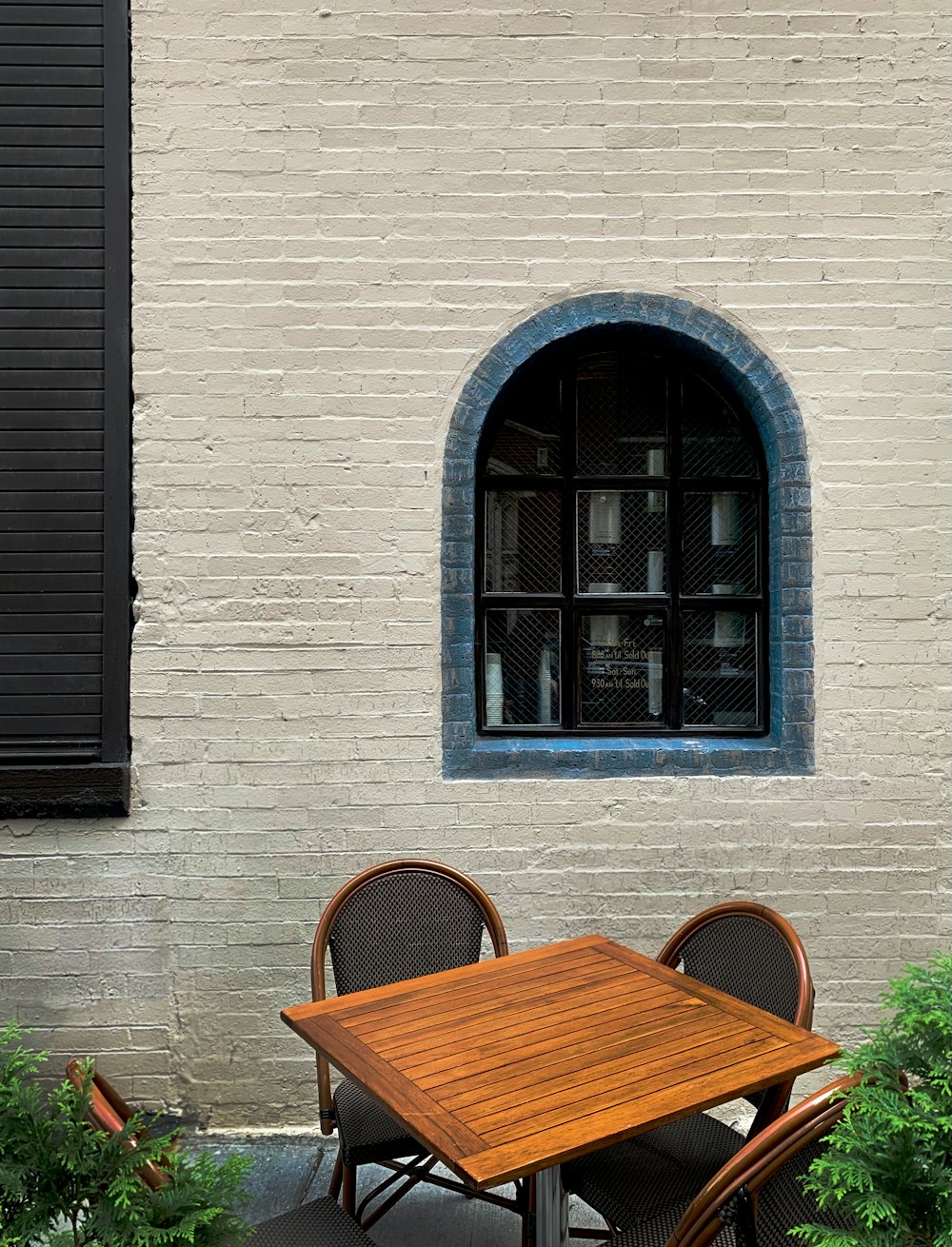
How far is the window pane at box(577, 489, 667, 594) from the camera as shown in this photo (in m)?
3.57

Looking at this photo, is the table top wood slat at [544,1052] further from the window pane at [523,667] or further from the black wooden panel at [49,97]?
the black wooden panel at [49,97]

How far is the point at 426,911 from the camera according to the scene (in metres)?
2.80

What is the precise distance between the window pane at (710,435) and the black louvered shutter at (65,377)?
201 cm

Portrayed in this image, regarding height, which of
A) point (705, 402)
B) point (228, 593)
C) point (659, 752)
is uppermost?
point (705, 402)

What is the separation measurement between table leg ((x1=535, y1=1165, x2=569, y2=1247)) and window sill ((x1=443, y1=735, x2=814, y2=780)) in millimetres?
1451

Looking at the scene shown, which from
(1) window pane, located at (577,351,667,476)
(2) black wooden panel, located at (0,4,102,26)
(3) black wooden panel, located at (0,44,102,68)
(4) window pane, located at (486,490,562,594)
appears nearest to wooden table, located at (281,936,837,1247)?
(4) window pane, located at (486,490,562,594)

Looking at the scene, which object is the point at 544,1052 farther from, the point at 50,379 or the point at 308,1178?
the point at 50,379

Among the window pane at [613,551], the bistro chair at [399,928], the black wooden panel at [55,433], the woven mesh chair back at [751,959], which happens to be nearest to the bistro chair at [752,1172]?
the woven mesh chair back at [751,959]

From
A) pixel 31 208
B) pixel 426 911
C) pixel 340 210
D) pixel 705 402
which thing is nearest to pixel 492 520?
pixel 705 402

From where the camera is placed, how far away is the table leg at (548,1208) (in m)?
2.05

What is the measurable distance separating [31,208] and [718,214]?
2.38m

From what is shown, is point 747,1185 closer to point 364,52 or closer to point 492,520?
point 492,520

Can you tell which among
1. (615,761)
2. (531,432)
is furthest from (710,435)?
(615,761)

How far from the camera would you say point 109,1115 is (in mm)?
1600
